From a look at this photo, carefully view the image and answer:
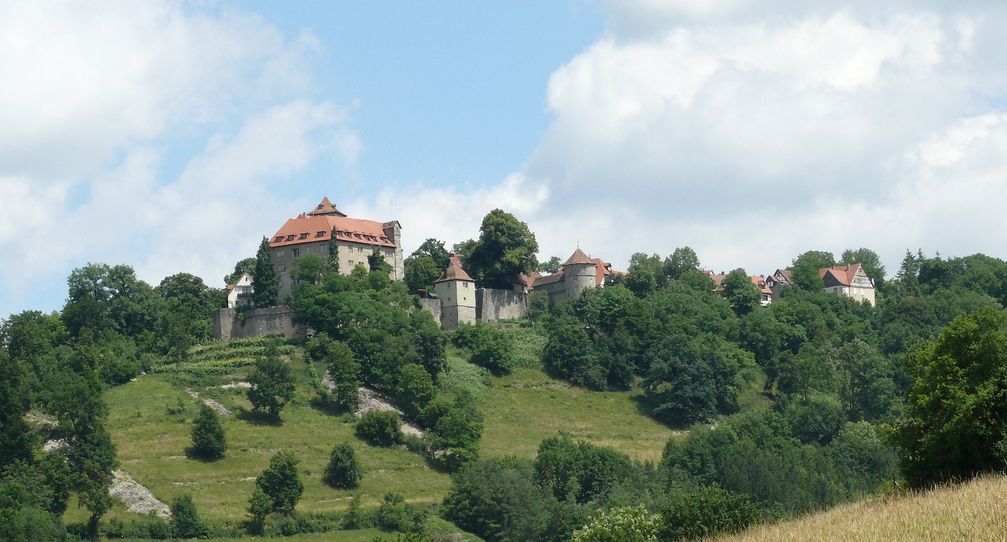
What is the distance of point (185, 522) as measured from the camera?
78.2 m

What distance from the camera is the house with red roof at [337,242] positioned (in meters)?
118

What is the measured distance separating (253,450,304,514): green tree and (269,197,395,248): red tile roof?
37419 mm

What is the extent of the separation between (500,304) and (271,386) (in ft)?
105

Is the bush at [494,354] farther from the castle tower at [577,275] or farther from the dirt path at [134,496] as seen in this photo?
the dirt path at [134,496]

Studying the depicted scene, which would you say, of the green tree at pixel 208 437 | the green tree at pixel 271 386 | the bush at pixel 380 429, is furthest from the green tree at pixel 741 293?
the green tree at pixel 208 437

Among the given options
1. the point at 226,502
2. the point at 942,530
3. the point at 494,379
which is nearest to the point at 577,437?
the point at 494,379

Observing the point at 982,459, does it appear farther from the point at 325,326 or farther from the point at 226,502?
the point at 325,326

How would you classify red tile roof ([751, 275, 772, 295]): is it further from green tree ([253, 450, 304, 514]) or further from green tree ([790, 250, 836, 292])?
green tree ([253, 450, 304, 514])

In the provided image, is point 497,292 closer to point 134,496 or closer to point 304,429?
point 304,429

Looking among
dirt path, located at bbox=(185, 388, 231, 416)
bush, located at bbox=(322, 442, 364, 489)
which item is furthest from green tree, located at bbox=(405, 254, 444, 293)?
bush, located at bbox=(322, 442, 364, 489)

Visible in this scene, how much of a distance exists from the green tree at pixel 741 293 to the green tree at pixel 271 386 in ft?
161

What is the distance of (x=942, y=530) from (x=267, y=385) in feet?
217

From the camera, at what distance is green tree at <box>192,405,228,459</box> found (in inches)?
3438

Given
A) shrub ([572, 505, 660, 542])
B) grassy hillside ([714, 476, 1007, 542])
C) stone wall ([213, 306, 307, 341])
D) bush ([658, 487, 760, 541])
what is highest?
stone wall ([213, 306, 307, 341])
